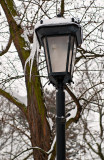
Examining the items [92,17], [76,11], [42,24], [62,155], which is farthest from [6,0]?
[62,155]


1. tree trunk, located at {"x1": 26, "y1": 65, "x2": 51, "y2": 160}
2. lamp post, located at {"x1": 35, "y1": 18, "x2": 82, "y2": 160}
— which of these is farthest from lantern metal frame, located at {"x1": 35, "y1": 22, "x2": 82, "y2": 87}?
tree trunk, located at {"x1": 26, "y1": 65, "x2": 51, "y2": 160}

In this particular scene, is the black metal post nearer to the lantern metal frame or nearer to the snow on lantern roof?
the lantern metal frame

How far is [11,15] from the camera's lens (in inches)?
195

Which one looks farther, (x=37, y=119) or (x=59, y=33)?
(x=37, y=119)

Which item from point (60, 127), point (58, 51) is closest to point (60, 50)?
point (58, 51)

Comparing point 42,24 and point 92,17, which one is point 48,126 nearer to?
point 92,17

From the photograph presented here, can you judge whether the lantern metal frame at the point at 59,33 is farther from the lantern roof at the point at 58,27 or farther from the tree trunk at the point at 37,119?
the tree trunk at the point at 37,119

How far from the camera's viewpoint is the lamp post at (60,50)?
2195mm

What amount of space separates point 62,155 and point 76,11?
139 inches

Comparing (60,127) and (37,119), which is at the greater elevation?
(37,119)

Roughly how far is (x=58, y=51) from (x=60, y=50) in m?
0.02

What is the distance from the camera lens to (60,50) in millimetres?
2221

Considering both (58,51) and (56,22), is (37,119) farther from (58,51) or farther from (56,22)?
(56,22)

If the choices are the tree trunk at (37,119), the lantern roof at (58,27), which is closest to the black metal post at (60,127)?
the lantern roof at (58,27)
